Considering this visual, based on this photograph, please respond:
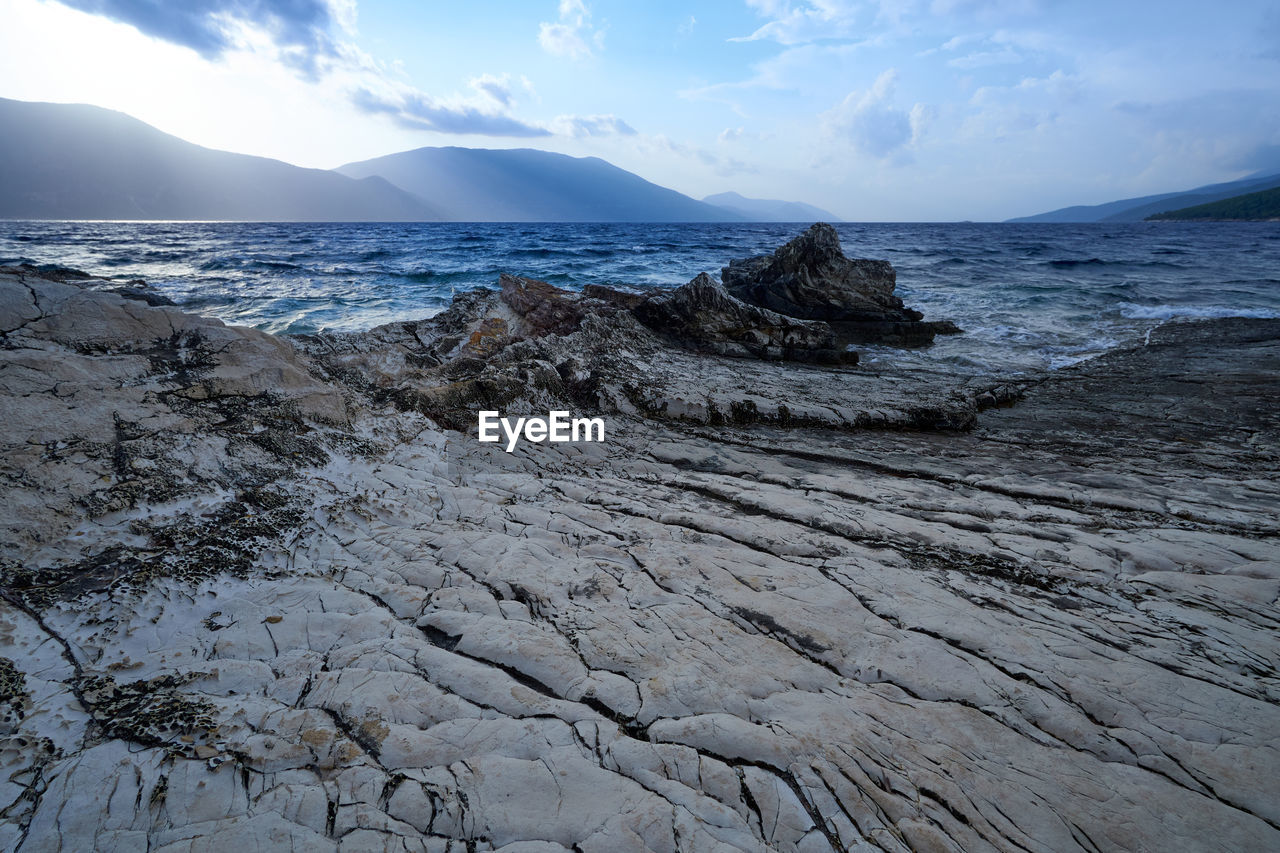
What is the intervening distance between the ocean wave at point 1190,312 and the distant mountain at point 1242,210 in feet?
353

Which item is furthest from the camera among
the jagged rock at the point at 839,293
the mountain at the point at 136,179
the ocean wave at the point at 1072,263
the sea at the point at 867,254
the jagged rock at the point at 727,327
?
the mountain at the point at 136,179

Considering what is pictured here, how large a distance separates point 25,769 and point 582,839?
5.52 ft

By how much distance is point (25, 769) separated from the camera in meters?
1.62

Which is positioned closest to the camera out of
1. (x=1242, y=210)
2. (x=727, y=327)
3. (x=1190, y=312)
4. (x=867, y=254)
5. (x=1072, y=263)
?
(x=727, y=327)

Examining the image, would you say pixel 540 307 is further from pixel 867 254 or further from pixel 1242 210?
pixel 1242 210

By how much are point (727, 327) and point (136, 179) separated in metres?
176

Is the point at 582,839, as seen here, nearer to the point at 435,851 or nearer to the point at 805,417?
the point at 435,851

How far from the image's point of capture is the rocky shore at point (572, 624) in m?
1.72

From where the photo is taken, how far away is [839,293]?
39.2ft

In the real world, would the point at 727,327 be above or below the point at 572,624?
above

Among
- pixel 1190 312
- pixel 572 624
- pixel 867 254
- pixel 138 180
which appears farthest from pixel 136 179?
pixel 1190 312

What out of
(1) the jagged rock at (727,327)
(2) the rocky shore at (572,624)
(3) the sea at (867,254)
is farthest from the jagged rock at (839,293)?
(2) the rocky shore at (572,624)

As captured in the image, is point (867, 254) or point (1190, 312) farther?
point (867, 254)

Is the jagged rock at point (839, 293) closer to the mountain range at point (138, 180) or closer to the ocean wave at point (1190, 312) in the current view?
the ocean wave at point (1190, 312)
